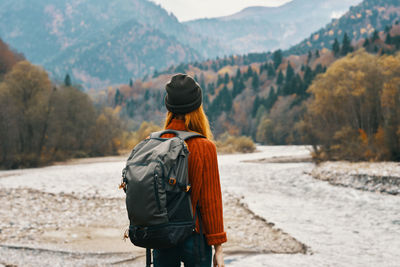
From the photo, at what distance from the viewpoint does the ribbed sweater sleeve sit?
2160 millimetres

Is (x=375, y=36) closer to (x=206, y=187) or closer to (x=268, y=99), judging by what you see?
(x=268, y=99)

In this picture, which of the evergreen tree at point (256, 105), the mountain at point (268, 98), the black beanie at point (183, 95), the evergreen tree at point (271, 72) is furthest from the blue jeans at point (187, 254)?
the evergreen tree at point (271, 72)

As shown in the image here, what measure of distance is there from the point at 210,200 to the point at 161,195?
318 millimetres

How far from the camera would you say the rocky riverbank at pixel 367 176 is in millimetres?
16422

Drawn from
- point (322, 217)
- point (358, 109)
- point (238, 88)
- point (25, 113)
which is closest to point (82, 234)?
point (322, 217)

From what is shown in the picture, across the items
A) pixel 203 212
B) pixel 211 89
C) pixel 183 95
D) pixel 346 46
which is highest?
pixel 346 46

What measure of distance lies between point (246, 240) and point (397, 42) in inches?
3831

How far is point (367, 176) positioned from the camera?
59.6 ft

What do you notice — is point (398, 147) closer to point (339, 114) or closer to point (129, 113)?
point (339, 114)

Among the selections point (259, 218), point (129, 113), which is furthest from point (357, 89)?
point (129, 113)

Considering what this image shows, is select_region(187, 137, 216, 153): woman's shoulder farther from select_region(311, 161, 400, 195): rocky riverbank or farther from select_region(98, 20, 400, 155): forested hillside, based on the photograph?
select_region(98, 20, 400, 155): forested hillside

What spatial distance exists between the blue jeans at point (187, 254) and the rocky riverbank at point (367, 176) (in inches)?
611

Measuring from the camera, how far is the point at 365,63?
25453 mm

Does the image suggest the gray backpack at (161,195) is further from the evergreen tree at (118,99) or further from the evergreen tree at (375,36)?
the evergreen tree at (118,99)
